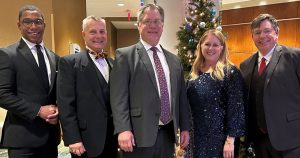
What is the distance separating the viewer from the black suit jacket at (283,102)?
2449 mm

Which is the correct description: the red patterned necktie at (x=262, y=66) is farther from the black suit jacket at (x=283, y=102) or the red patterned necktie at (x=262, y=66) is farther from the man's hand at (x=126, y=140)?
the man's hand at (x=126, y=140)

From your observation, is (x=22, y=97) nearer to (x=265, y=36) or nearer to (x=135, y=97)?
(x=135, y=97)

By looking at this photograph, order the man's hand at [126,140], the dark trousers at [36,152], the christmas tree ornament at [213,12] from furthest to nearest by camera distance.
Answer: the christmas tree ornament at [213,12] < the dark trousers at [36,152] < the man's hand at [126,140]

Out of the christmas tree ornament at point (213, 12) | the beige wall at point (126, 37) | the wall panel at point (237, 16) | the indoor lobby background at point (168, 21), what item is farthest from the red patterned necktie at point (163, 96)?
the beige wall at point (126, 37)

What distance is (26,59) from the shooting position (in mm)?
2312

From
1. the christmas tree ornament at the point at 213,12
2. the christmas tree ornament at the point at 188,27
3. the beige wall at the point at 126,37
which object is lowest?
the christmas tree ornament at the point at 188,27

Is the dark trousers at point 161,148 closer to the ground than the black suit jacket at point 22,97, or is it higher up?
closer to the ground

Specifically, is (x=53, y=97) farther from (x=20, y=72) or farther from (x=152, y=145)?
(x=152, y=145)

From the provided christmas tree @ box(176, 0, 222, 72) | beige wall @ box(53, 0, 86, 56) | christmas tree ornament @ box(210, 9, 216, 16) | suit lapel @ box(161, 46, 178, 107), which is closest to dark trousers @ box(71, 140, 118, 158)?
suit lapel @ box(161, 46, 178, 107)

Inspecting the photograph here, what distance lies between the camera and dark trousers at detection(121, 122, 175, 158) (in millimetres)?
2172

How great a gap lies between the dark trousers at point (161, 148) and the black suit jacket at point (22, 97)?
701 mm

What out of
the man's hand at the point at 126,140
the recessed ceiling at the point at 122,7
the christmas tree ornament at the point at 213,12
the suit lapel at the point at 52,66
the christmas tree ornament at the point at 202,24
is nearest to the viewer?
the man's hand at the point at 126,140

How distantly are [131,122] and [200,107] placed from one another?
70 cm

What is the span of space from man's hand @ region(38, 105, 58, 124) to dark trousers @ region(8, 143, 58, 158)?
24 cm
